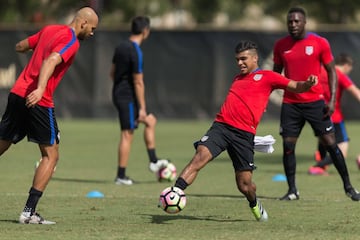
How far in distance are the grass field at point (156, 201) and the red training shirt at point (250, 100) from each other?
0.99 m

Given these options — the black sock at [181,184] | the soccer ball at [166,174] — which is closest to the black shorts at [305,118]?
the soccer ball at [166,174]

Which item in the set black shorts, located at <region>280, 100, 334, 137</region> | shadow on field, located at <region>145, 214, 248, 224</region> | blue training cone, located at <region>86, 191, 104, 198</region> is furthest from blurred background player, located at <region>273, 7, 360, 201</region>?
blue training cone, located at <region>86, 191, 104, 198</region>

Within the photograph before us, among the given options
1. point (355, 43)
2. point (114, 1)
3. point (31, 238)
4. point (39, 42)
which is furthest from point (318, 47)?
point (114, 1)

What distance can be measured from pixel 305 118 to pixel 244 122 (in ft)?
7.56

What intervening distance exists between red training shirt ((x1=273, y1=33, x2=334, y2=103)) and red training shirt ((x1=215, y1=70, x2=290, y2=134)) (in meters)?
1.94

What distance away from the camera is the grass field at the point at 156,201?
30.1 ft

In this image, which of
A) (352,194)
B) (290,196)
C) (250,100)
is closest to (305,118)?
(290,196)

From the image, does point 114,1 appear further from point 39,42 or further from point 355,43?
point 39,42

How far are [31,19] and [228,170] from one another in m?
29.8

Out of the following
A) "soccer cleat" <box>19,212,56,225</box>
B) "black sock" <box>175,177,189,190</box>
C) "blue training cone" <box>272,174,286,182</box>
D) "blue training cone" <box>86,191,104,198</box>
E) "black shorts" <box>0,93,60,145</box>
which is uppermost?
"black shorts" <box>0,93,60,145</box>

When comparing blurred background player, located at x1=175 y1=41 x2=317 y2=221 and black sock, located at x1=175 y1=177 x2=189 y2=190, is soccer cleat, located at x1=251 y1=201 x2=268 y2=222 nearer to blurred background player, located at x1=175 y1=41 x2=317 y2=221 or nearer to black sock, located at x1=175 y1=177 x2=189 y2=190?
blurred background player, located at x1=175 y1=41 x2=317 y2=221

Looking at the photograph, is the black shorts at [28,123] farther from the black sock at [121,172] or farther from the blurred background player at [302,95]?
the black sock at [121,172]

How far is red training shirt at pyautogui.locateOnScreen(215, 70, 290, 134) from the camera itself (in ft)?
33.1

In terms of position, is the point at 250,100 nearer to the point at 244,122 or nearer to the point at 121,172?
the point at 244,122
